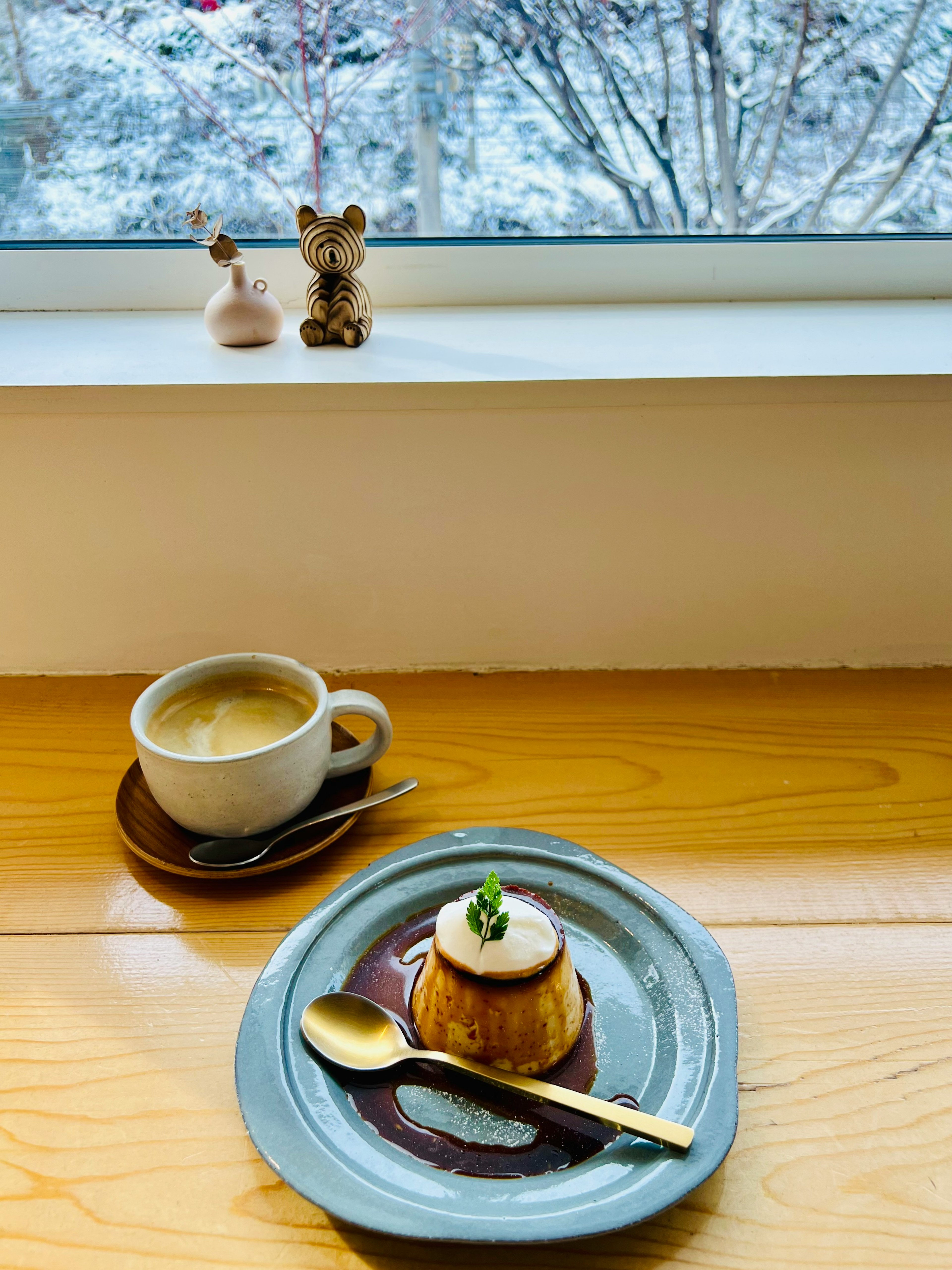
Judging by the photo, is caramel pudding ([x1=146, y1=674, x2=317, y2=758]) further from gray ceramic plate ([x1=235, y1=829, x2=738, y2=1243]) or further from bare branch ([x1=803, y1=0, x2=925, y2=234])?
bare branch ([x1=803, y1=0, x2=925, y2=234])

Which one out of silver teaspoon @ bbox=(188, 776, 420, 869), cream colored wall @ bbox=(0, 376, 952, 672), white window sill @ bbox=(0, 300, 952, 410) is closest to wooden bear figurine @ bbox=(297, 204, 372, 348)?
white window sill @ bbox=(0, 300, 952, 410)

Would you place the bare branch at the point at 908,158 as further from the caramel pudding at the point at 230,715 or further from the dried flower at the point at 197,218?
Answer: the caramel pudding at the point at 230,715

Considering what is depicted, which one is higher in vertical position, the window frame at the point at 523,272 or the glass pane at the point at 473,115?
the glass pane at the point at 473,115

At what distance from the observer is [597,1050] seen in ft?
1.76

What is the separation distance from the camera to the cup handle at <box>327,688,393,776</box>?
718 millimetres

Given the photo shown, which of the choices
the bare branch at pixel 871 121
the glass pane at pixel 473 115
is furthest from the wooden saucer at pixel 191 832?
the bare branch at pixel 871 121

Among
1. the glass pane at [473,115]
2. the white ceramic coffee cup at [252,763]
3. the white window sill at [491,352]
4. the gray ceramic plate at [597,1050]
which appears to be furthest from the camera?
the glass pane at [473,115]

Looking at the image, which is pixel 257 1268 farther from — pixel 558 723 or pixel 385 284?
pixel 385 284

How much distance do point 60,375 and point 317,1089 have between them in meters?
0.62

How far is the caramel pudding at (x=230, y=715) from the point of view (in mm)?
683

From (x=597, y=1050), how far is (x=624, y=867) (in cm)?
17

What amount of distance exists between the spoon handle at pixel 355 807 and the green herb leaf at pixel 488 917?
0.67 feet

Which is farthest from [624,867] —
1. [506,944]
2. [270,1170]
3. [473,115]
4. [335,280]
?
[473,115]

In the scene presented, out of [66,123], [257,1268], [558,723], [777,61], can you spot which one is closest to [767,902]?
[558,723]
